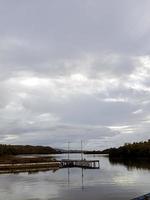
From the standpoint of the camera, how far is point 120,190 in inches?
2031

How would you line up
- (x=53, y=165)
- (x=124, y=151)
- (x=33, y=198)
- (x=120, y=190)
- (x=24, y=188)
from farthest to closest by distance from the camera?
(x=124, y=151) → (x=53, y=165) → (x=24, y=188) → (x=120, y=190) → (x=33, y=198)

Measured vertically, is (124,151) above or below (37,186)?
above

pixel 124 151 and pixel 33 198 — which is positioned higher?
pixel 124 151

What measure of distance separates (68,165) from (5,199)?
221ft

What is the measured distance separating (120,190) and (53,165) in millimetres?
58517

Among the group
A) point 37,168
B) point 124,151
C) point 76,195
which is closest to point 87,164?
point 37,168

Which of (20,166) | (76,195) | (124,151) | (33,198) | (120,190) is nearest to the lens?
(33,198)

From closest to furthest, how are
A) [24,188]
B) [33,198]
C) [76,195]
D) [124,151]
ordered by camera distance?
[33,198] < [76,195] < [24,188] < [124,151]

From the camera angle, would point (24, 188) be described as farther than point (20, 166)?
No

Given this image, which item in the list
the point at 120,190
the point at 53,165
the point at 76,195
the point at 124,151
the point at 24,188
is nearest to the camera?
the point at 76,195

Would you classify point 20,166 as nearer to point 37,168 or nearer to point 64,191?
point 37,168

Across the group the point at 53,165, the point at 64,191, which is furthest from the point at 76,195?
the point at 53,165

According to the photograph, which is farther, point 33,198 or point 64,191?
point 64,191

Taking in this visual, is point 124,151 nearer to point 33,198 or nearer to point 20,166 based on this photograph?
point 20,166
